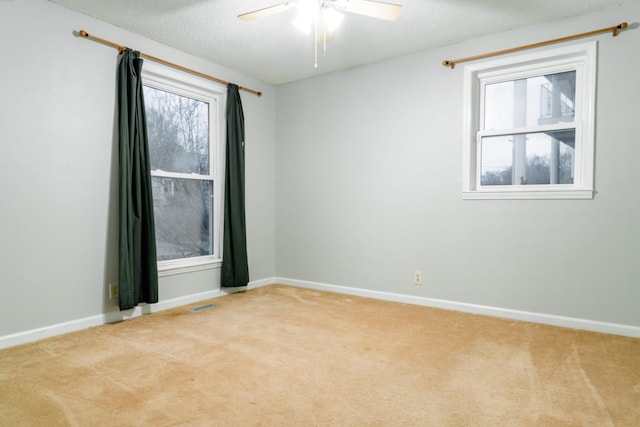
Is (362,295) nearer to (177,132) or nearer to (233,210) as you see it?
(233,210)

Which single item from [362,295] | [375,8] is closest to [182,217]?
[362,295]

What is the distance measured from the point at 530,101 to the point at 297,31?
2.15m

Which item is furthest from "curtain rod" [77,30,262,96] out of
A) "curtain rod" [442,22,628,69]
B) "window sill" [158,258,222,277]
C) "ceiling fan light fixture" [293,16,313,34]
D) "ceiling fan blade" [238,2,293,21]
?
"curtain rod" [442,22,628,69]

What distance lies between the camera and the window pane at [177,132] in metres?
3.53

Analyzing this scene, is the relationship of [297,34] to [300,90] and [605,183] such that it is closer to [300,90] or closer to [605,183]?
[300,90]

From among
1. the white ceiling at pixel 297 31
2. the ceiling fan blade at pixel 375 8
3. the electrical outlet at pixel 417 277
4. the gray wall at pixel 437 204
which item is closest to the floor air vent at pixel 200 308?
the gray wall at pixel 437 204

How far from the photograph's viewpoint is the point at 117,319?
→ 313 cm

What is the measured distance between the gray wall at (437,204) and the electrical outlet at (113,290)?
6.62 feet

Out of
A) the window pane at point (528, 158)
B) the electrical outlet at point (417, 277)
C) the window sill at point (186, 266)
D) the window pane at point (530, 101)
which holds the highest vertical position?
the window pane at point (530, 101)

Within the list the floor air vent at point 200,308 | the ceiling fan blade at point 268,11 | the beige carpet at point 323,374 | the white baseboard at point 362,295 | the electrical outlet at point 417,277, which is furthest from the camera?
the electrical outlet at point 417,277

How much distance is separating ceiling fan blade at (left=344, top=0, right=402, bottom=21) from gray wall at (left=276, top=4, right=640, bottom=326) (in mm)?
1396

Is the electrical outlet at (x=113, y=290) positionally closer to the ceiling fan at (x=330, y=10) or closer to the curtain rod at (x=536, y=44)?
the ceiling fan at (x=330, y=10)

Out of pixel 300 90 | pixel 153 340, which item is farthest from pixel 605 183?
pixel 153 340

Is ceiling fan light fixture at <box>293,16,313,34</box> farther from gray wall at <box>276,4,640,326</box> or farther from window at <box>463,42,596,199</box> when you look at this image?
window at <box>463,42,596,199</box>
